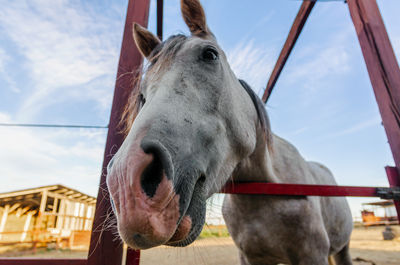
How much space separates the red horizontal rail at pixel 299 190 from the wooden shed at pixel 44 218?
1354 centimetres

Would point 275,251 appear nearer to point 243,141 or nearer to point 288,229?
point 288,229

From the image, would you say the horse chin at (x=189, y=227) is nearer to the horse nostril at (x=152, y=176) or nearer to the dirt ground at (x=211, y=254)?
the horse nostril at (x=152, y=176)

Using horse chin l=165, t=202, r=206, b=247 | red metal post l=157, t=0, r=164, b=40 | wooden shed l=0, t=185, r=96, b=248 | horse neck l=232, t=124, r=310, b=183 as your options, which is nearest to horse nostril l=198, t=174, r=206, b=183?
horse chin l=165, t=202, r=206, b=247

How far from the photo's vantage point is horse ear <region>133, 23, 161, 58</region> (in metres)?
1.40

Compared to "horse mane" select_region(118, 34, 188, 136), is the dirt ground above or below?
below

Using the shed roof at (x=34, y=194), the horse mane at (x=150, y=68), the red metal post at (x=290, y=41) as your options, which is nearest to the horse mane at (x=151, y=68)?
the horse mane at (x=150, y=68)

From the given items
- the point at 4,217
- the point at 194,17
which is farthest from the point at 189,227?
the point at 4,217

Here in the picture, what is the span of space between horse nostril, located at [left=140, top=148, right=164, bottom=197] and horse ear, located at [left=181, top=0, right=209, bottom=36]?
1.14 meters

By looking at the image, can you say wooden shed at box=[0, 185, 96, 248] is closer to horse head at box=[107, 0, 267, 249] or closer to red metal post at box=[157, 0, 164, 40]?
red metal post at box=[157, 0, 164, 40]

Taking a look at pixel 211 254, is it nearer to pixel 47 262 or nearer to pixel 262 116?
pixel 262 116

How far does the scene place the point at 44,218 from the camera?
14.4m

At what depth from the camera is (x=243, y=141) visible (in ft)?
4.09

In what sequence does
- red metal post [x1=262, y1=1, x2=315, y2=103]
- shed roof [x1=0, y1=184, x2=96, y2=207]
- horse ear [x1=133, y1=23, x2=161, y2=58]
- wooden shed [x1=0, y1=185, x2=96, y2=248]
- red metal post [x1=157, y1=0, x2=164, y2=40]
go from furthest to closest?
shed roof [x1=0, y1=184, x2=96, y2=207]
wooden shed [x1=0, y1=185, x2=96, y2=248]
red metal post [x1=262, y1=1, x2=315, y2=103]
red metal post [x1=157, y1=0, x2=164, y2=40]
horse ear [x1=133, y1=23, x2=161, y2=58]

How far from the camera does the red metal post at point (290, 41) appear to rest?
114 inches
